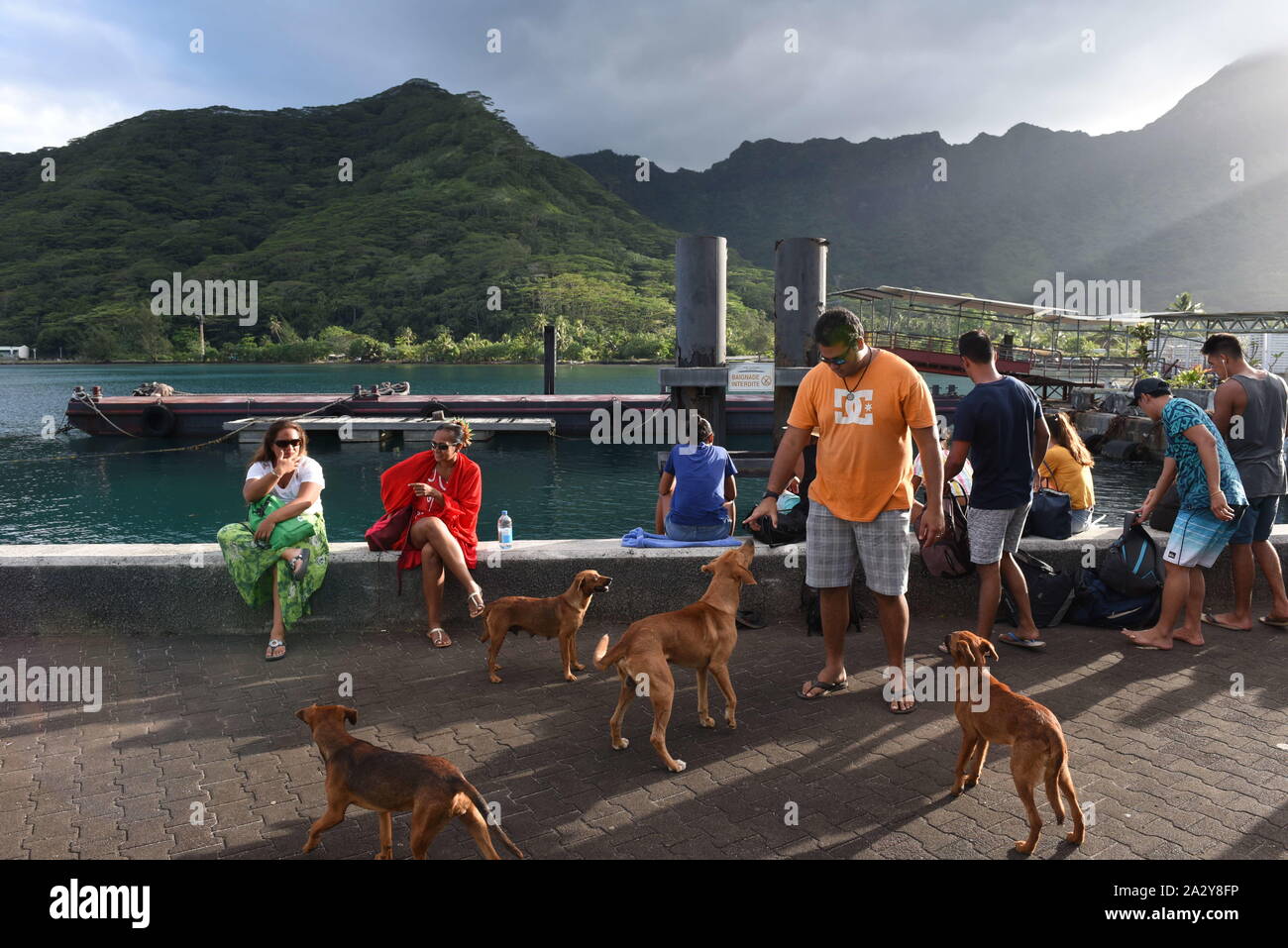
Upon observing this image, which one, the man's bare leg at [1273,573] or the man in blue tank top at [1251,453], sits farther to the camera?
the man's bare leg at [1273,573]

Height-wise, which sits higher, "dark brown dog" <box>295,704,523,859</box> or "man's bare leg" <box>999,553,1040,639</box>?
"man's bare leg" <box>999,553,1040,639</box>

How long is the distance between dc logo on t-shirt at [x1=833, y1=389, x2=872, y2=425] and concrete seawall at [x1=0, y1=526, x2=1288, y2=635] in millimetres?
1408

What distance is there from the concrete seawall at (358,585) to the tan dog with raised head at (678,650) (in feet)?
4.39

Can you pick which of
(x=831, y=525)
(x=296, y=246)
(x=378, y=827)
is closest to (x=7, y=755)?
(x=378, y=827)

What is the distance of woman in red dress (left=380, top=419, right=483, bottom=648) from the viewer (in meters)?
5.36

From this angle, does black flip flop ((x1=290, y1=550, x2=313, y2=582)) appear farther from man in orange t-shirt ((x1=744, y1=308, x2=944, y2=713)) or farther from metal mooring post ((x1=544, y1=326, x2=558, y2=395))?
metal mooring post ((x1=544, y1=326, x2=558, y2=395))

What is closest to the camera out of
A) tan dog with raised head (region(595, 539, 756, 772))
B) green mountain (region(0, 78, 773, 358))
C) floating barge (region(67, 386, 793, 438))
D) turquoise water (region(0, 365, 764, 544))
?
tan dog with raised head (region(595, 539, 756, 772))

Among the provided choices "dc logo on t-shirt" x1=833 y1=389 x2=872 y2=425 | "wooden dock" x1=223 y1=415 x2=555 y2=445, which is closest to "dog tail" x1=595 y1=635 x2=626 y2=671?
"dc logo on t-shirt" x1=833 y1=389 x2=872 y2=425

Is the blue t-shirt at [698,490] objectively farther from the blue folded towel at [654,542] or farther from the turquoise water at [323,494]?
the turquoise water at [323,494]

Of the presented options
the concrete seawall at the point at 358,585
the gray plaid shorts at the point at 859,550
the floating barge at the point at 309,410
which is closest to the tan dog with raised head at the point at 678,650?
the gray plaid shorts at the point at 859,550

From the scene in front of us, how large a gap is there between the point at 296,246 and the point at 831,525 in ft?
490

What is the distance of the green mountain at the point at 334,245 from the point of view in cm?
11031

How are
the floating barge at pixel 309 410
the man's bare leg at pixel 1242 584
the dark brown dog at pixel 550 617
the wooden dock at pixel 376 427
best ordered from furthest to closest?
the floating barge at pixel 309 410, the wooden dock at pixel 376 427, the man's bare leg at pixel 1242 584, the dark brown dog at pixel 550 617

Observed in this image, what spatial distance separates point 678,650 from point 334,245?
148 meters
